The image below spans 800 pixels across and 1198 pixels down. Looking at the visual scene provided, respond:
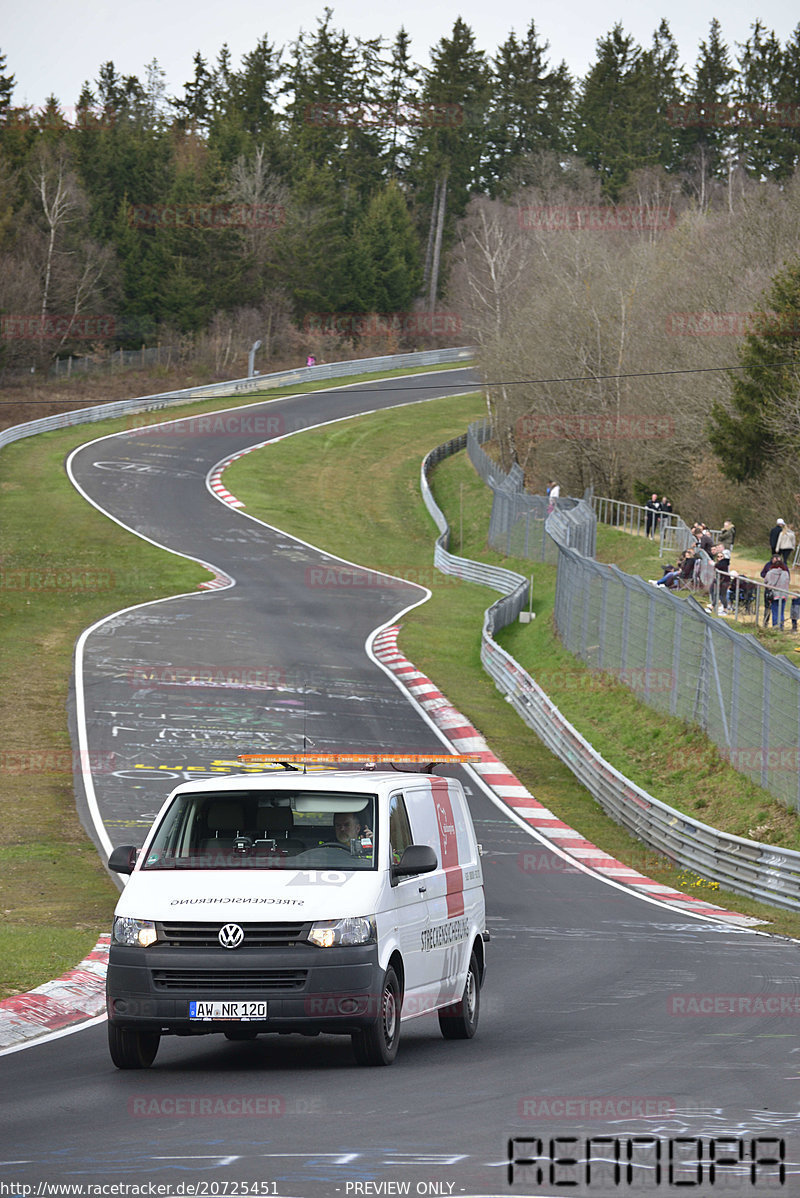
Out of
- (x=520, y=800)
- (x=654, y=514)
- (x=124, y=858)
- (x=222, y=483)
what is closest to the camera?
(x=124, y=858)

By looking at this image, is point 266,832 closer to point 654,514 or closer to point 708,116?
point 654,514

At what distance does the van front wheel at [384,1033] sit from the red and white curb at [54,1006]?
2.73m

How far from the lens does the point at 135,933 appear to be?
9477mm

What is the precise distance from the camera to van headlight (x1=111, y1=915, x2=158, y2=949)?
370 inches

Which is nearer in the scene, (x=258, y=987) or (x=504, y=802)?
(x=258, y=987)

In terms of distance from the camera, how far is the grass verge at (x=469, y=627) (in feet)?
83.4

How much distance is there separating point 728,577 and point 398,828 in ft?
76.5

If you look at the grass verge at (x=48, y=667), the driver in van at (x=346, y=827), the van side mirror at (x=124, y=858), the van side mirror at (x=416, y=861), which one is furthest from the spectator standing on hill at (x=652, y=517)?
the van side mirror at (x=124, y=858)

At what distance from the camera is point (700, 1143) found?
23.7 feet

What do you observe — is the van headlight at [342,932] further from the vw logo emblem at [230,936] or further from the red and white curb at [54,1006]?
the red and white curb at [54,1006]

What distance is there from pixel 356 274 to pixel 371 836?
10691cm

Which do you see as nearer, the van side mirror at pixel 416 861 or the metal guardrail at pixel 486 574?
the van side mirror at pixel 416 861

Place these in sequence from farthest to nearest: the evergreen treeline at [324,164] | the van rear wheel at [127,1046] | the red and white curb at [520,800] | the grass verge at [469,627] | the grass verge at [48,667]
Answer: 1. the evergreen treeline at [324,164]
2. the grass verge at [469,627]
3. the red and white curb at [520,800]
4. the grass verge at [48,667]
5. the van rear wheel at [127,1046]

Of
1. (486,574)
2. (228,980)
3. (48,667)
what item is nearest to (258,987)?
(228,980)
